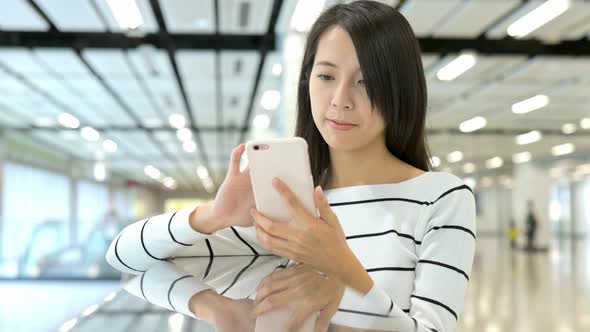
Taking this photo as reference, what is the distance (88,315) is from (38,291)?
1178cm

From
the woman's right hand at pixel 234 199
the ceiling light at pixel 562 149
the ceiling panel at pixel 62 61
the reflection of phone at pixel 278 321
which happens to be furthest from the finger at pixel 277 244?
the ceiling light at pixel 562 149

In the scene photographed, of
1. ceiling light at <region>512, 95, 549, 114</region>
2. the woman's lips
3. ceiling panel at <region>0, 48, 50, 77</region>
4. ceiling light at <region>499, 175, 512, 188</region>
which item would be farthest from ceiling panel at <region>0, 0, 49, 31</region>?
ceiling light at <region>499, 175, 512, 188</region>

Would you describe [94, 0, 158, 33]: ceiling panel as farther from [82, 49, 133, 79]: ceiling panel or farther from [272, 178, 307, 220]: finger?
[272, 178, 307, 220]: finger

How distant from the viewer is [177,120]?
798 inches

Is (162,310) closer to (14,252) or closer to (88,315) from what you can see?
(88,315)

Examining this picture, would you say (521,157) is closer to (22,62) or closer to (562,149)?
(562,149)

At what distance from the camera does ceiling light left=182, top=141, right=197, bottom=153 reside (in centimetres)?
2586

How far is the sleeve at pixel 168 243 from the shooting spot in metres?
1.37

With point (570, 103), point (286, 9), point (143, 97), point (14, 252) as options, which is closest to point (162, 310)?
point (286, 9)

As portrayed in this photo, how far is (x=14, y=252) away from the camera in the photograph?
36.4 feet

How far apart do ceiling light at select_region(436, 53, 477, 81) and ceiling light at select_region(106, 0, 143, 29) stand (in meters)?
6.32

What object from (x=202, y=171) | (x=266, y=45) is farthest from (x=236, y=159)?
(x=202, y=171)

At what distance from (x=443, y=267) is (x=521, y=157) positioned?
106ft

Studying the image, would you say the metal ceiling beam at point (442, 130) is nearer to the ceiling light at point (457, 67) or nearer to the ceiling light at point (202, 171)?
the ceiling light at point (457, 67)
